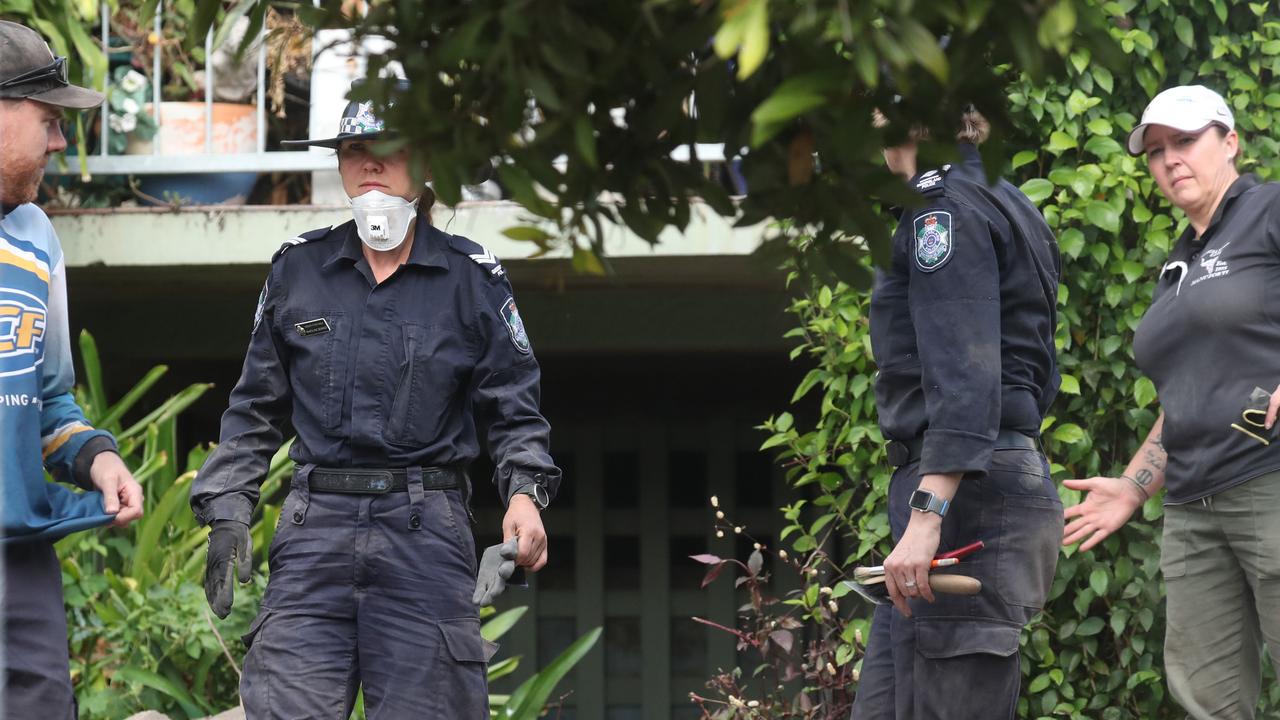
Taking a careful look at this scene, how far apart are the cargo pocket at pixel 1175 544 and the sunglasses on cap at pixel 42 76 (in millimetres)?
2761

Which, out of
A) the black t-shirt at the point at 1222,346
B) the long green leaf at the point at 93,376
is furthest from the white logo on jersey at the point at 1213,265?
the long green leaf at the point at 93,376

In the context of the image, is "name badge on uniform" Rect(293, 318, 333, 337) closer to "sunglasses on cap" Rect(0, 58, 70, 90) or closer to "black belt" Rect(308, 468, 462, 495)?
"black belt" Rect(308, 468, 462, 495)

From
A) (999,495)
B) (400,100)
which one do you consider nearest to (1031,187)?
(999,495)

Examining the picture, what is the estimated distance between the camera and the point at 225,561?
341 cm

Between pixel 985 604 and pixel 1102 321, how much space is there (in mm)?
1641

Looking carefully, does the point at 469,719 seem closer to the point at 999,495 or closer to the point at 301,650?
the point at 301,650

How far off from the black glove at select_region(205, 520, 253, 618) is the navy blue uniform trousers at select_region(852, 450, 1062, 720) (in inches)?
56.3

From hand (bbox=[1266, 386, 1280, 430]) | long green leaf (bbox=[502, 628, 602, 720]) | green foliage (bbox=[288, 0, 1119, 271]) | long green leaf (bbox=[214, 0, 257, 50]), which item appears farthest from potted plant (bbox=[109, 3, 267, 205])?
green foliage (bbox=[288, 0, 1119, 271])

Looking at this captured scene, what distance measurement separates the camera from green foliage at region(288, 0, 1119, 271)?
1402 mm

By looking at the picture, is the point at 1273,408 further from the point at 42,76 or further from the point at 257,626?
the point at 42,76

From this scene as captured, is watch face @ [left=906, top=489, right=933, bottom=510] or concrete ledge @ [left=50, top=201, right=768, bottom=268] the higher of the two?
concrete ledge @ [left=50, top=201, right=768, bottom=268]

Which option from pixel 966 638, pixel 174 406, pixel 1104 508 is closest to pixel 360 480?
pixel 966 638

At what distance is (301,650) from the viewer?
133 inches

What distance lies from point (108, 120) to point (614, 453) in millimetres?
2906
